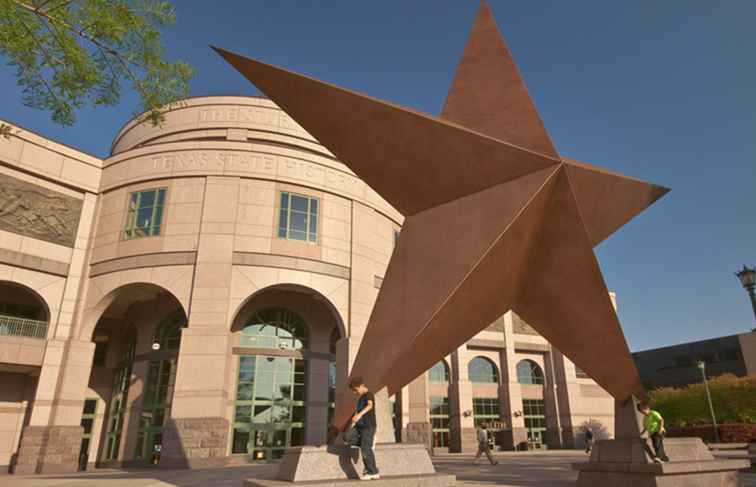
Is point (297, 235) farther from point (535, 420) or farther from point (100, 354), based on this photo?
point (535, 420)

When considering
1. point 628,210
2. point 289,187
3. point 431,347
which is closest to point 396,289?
point 431,347

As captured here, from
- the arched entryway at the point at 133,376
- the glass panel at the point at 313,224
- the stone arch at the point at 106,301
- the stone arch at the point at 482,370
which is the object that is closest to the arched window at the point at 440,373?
the stone arch at the point at 482,370

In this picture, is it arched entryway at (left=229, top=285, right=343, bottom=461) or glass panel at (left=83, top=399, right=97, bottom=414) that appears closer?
arched entryway at (left=229, top=285, right=343, bottom=461)

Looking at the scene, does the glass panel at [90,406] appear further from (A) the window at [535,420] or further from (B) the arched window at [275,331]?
(A) the window at [535,420]

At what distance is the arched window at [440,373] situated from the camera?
33875mm

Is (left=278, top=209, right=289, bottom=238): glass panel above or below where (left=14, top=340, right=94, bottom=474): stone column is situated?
above

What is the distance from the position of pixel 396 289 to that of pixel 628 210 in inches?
206

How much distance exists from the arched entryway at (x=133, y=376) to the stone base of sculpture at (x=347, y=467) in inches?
726

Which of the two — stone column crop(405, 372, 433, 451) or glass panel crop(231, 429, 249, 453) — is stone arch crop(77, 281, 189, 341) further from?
stone column crop(405, 372, 433, 451)

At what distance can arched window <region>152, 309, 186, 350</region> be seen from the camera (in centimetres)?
2556

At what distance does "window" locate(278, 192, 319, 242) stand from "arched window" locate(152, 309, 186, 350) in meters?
7.50

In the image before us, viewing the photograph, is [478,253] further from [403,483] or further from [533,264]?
[403,483]

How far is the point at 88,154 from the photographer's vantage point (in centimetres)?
2552

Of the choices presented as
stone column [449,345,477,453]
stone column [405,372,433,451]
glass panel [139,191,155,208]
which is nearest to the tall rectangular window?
stone column [449,345,477,453]
